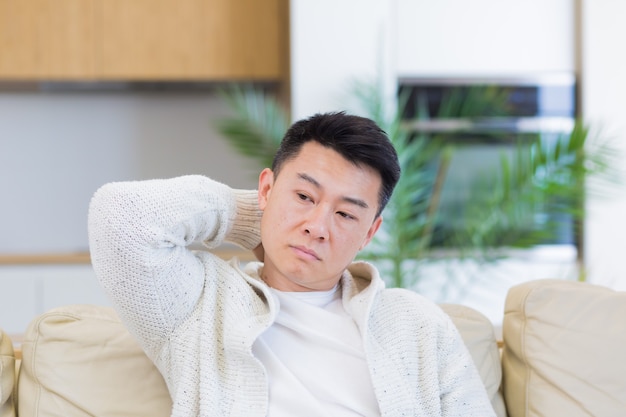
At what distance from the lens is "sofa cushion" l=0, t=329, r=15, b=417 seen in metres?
1.74

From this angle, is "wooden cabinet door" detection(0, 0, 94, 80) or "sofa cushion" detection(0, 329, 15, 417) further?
"wooden cabinet door" detection(0, 0, 94, 80)

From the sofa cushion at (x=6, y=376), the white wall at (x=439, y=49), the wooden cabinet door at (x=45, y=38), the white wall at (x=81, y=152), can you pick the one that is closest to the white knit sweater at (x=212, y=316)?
the sofa cushion at (x=6, y=376)

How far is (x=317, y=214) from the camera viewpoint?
173 centimetres

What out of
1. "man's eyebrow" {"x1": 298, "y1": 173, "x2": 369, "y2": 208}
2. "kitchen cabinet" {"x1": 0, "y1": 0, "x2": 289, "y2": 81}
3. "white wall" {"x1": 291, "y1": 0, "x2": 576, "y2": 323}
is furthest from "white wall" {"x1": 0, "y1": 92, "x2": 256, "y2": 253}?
"man's eyebrow" {"x1": 298, "y1": 173, "x2": 369, "y2": 208}

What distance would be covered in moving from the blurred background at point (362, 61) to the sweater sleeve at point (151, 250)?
209 cm

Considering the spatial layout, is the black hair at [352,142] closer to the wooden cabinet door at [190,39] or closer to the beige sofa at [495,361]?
the beige sofa at [495,361]

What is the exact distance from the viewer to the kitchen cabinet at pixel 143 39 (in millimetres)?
4062

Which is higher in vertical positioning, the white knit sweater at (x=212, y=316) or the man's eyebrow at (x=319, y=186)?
the man's eyebrow at (x=319, y=186)

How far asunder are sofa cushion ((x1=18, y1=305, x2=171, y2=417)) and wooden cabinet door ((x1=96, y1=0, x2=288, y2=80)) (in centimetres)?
247

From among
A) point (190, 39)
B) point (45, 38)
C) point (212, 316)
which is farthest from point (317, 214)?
point (45, 38)

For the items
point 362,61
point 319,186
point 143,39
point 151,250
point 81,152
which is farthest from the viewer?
point 81,152

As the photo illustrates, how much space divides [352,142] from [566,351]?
59 cm

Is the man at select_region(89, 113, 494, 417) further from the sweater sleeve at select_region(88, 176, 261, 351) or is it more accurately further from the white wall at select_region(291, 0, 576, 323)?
the white wall at select_region(291, 0, 576, 323)

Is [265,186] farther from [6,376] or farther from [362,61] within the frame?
[362,61]
